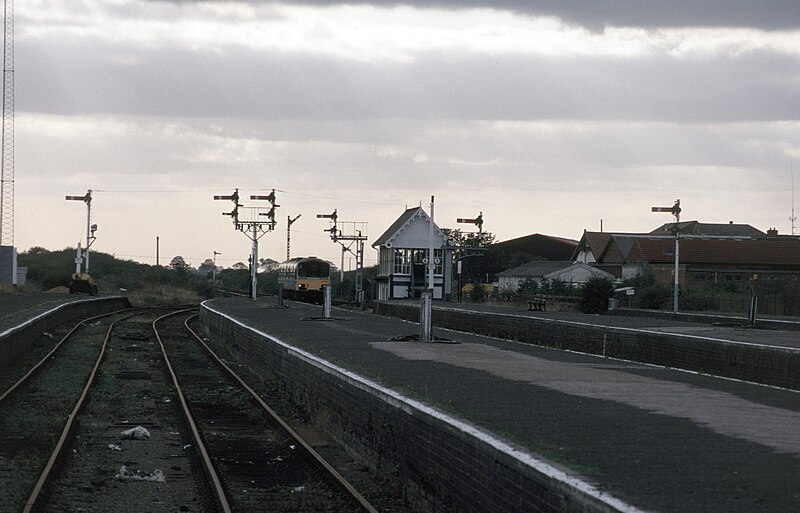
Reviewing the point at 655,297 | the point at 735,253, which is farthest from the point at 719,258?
the point at 655,297

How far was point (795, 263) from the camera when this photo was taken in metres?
76.1

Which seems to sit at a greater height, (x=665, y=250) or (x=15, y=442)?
(x=665, y=250)

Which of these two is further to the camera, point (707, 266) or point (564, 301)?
point (707, 266)

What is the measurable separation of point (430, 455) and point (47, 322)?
2831 cm

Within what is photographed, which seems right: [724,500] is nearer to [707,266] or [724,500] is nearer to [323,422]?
[323,422]

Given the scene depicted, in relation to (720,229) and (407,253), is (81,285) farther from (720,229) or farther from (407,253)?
(720,229)

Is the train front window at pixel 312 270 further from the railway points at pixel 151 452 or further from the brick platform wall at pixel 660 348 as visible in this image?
the railway points at pixel 151 452

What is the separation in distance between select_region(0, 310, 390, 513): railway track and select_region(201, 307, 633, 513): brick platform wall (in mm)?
543

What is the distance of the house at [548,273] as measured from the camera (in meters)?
84.6

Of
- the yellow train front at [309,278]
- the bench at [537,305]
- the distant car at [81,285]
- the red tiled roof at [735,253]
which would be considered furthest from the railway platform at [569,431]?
the red tiled roof at [735,253]

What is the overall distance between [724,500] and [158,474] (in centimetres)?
666

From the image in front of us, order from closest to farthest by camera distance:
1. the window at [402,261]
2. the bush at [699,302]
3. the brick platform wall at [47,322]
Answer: the brick platform wall at [47,322], the bush at [699,302], the window at [402,261]

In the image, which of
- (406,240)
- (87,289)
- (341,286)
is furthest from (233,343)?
(341,286)

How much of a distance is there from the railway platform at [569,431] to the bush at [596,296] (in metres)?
28.5
